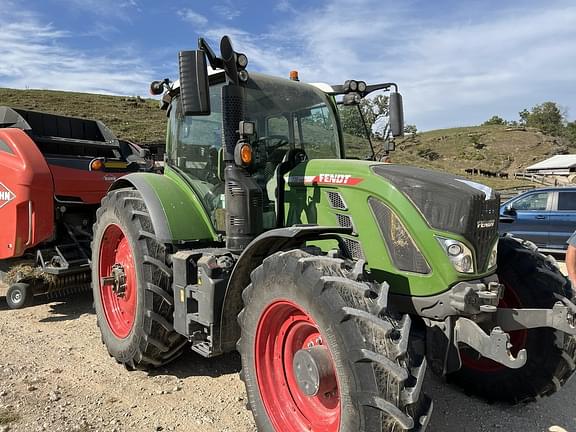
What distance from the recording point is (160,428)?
3.32 metres

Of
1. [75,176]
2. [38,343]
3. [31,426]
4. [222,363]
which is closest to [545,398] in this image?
[222,363]

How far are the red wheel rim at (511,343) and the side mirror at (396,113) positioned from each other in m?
1.59

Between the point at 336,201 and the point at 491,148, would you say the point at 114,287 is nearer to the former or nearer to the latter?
the point at 336,201

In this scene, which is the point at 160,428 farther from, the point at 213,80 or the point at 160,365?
the point at 213,80

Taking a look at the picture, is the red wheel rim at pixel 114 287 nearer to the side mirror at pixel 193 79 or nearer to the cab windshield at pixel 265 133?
the cab windshield at pixel 265 133

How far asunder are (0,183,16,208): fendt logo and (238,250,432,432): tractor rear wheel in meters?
4.07

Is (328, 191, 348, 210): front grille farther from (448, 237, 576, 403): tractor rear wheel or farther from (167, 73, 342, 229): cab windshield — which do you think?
(448, 237, 576, 403): tractor rear wheel

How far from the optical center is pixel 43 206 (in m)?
5.82

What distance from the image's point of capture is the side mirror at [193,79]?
303 cm

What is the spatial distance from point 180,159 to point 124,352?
70.7 inches

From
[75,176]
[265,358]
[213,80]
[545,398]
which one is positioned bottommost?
[545,398]

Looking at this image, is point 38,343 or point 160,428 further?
point 38,343

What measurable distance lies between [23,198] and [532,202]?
9786 mm

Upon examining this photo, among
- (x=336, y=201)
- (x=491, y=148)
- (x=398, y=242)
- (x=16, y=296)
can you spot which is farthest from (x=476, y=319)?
(x=491, y=148)
